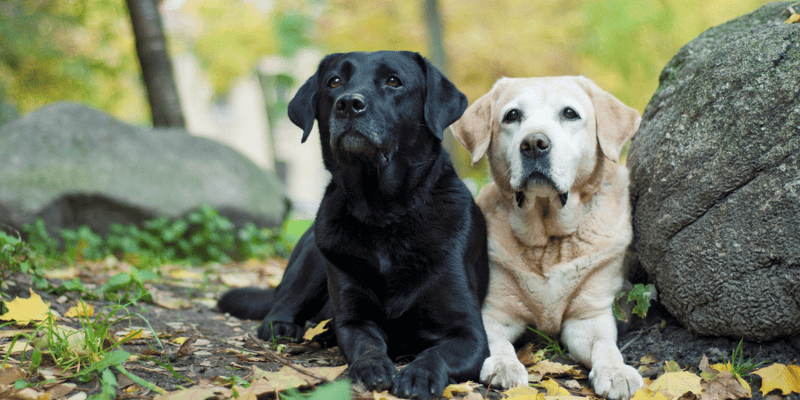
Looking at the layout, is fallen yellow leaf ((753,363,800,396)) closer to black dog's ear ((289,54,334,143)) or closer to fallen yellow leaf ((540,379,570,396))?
fallen yellow leaf ((540,379,570,396))

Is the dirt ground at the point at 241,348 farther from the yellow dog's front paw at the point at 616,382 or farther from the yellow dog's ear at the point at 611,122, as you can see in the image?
the yellow dog's ear at the point at 611,122

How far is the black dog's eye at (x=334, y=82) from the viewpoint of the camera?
2.85m

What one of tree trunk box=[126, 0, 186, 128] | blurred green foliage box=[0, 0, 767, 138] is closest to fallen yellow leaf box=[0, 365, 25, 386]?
tree trunk box=[126, 0, 186, 128]

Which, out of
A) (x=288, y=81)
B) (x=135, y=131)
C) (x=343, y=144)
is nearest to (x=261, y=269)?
(x=135, y=131)

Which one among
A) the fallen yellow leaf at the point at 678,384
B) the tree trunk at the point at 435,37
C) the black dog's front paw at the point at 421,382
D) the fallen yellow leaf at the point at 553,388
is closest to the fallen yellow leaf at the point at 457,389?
the black dog's front paw at the point at 421,382

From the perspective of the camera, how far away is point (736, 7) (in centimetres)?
1120

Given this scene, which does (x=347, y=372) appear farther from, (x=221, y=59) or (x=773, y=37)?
(x=221, y=59)

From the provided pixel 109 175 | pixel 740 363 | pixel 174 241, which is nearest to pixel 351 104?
pixel 740 363

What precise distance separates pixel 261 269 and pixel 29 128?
2.96 meters

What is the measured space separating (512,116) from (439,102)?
38cm

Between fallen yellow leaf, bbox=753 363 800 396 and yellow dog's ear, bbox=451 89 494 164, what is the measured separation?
1583 mm

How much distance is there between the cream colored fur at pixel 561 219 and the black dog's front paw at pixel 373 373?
724 millimetres

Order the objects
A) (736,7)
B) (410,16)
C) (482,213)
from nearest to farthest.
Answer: (482,213), (736,7), (410,16)

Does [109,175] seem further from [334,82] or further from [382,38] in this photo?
[382,38]
